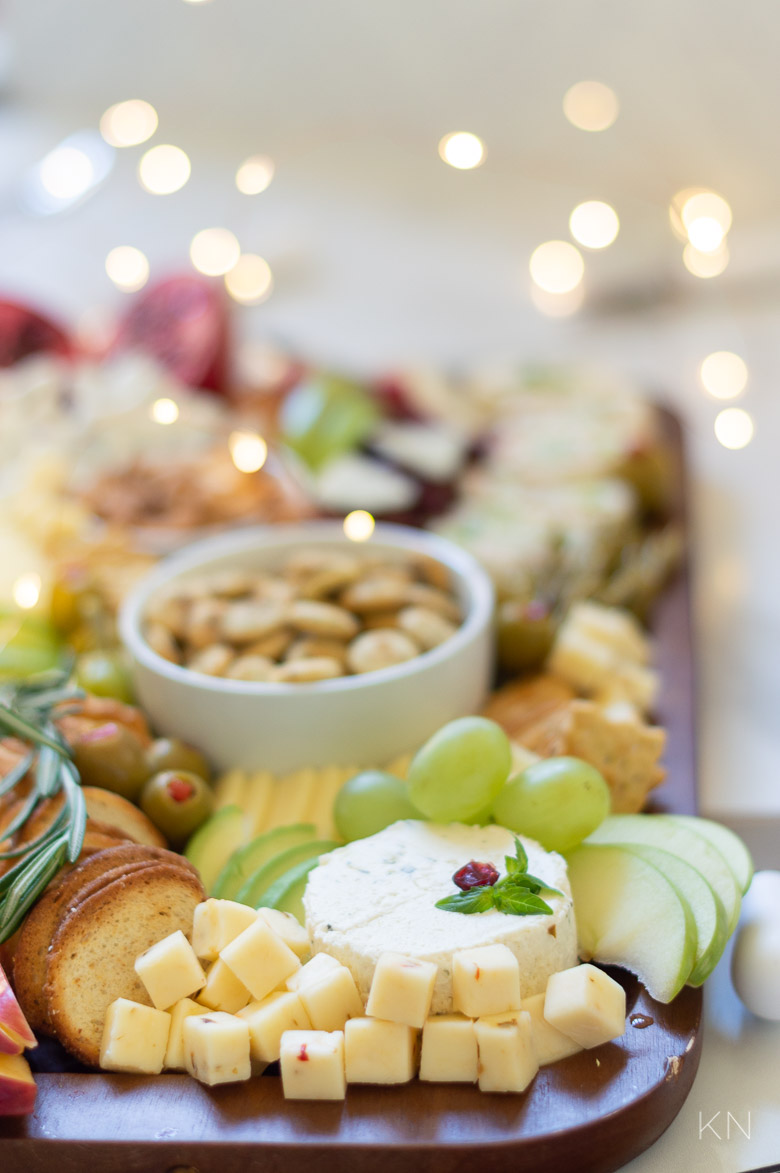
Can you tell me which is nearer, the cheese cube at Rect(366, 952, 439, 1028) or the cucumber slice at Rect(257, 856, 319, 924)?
the cheese cube at Rect(366, 952, 439, 1028)

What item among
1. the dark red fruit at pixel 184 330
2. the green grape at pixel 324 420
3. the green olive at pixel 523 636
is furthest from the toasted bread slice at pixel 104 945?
the dark red fruit at pixel 184 330

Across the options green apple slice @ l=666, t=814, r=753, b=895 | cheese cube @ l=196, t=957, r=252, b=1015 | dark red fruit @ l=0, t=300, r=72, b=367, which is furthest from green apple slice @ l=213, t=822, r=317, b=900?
dark red fruit @ l=0, t=300, r=72, b=367

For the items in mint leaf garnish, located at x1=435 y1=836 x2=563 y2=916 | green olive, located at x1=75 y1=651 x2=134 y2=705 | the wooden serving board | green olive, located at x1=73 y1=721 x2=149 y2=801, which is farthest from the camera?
green olive, located at x1=75 y1=651 x2=134 y2=705

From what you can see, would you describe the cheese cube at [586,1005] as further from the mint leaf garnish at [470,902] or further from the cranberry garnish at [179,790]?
the cranberry garnish at [179,790]

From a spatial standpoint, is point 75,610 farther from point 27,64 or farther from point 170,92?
point 27,64

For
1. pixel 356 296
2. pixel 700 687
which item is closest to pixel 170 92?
pixel 356 296

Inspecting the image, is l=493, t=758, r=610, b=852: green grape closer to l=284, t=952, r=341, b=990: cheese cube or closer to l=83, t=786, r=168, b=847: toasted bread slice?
l=284, t=952, r=341, b=990: cheese cube
